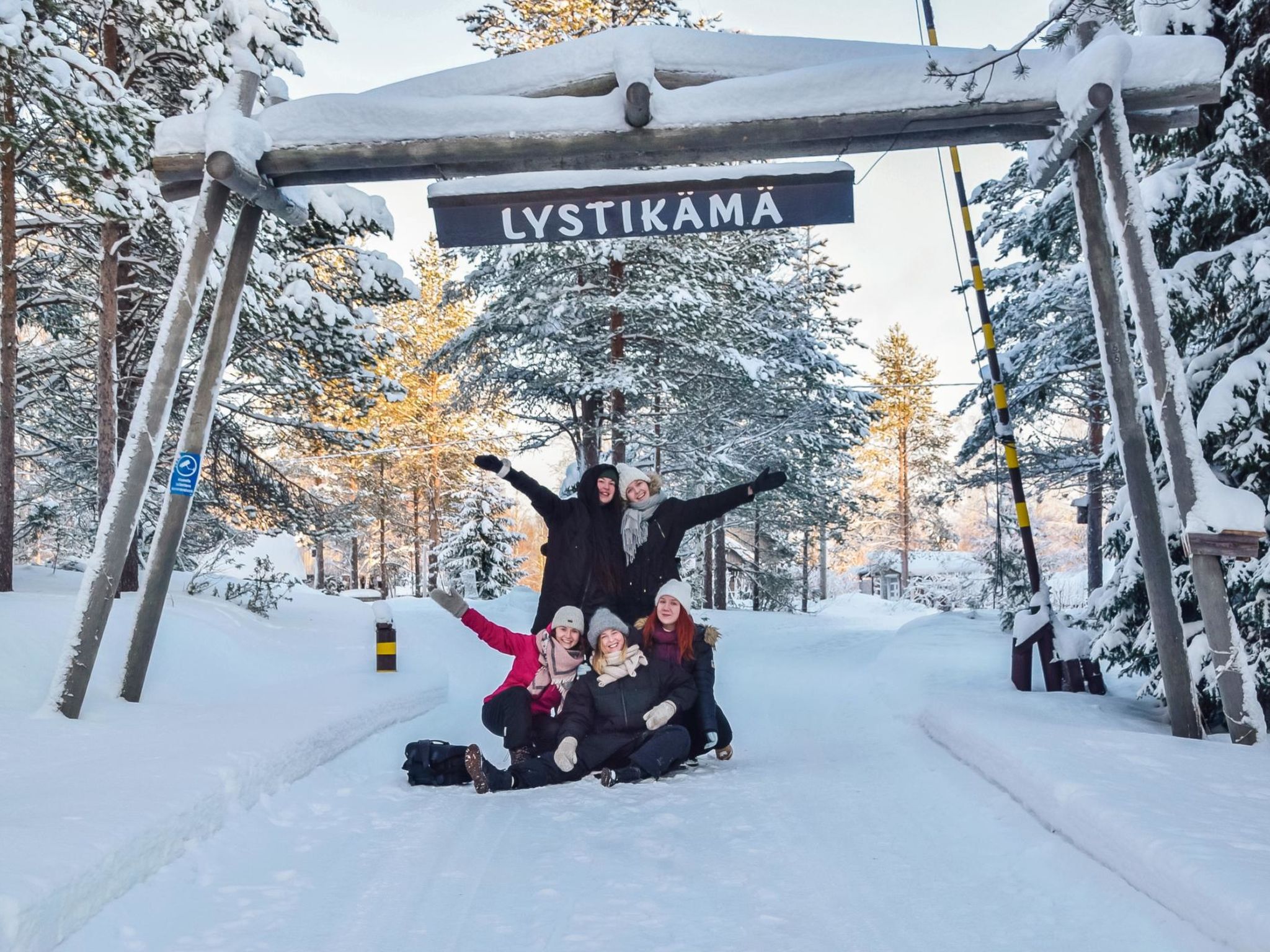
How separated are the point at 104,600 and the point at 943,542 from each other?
44476 mm

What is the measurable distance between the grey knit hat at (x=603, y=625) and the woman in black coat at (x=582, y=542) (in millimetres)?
1024

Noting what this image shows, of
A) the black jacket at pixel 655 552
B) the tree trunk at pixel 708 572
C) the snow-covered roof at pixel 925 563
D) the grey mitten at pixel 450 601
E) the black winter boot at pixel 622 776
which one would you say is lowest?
the black winter boot at pixel 622 776

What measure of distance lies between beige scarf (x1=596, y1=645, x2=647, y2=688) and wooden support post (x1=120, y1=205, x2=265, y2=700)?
306cm

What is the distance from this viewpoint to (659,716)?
5.73 m

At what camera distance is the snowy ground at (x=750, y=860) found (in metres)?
3.04

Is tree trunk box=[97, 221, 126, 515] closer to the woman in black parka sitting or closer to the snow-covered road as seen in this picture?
the snow-covered road

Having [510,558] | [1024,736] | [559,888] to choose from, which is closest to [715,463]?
[510,558]

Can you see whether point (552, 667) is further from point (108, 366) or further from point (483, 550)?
point (483, 550)

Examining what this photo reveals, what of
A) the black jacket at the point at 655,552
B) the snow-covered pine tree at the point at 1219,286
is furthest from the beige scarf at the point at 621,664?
the snow-covered pine tree at the point at 1219,286

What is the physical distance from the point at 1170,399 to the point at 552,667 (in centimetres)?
414

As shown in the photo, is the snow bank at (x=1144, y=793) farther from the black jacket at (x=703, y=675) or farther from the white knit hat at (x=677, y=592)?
the white knit hat at (x=677, y=592)

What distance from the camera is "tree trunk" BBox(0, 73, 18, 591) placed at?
9938 mm

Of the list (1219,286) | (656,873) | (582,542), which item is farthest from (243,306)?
(1219,286)

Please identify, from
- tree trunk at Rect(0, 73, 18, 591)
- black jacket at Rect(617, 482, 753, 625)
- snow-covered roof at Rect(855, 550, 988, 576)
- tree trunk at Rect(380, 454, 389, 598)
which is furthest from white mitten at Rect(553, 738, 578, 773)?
snow-covered roof at Rect(855, 550, 988, 576)
